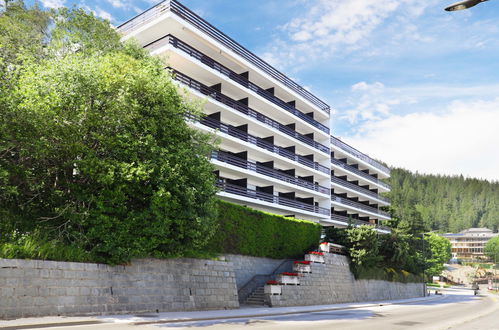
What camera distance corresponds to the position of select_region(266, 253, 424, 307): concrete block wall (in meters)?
27.5

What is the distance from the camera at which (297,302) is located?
28.0 m

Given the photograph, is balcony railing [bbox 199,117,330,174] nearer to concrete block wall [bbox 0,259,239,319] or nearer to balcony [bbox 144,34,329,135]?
balcony [bbox 144,34,329,135]

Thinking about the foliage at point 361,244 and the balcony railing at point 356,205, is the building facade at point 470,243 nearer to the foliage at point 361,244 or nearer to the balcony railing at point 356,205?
the balcony railing at point 356,205

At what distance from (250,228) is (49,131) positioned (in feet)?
53.4

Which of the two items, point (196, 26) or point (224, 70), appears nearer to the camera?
point (196, 26)

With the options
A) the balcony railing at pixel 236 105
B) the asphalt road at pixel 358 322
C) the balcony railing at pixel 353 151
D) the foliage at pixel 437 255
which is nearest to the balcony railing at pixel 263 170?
the balcony railing at pixel 236 105

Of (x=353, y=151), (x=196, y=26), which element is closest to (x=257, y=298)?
(x=196, y=26)

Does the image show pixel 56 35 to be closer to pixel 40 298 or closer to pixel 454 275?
pixel 40 298

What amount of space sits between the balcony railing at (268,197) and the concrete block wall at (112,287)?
10590 millimetres

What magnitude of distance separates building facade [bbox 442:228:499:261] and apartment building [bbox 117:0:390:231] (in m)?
161

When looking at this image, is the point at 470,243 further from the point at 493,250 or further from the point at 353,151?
the point at 353,151

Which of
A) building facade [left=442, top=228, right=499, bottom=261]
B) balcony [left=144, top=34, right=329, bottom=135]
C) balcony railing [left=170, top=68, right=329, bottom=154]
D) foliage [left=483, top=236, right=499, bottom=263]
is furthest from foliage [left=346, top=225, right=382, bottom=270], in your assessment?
building facade [left=442, top=228, right=499, bottom=261]

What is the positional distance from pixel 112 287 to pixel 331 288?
2149 cm

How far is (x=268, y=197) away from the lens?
38.7m
